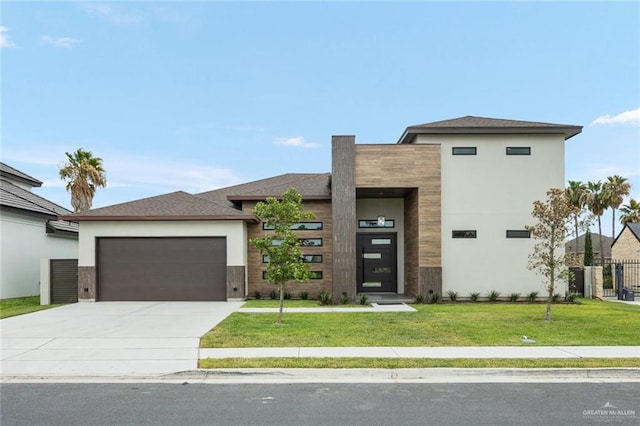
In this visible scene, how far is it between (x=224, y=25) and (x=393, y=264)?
12.2 metres

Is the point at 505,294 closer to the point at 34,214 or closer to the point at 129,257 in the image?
the point at 129,257

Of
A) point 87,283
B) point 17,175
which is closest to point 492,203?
point 87,283

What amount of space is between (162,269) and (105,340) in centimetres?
941

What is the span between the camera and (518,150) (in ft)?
66.8

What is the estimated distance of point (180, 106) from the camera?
84.2 ft

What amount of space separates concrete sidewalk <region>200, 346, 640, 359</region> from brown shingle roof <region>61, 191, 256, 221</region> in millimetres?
10723

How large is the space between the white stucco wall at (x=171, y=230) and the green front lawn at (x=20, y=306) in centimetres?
259

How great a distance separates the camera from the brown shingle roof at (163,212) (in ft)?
65.7

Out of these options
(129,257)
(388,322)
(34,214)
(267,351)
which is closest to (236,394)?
(267,351)

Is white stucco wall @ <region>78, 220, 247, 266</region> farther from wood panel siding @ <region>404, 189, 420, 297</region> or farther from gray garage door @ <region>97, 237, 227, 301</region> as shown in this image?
wood panel siding @ <region>404, 189, 420, 297</region>

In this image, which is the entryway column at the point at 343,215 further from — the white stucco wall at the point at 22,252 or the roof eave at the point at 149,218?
the white stucco wall at the point at 22,252

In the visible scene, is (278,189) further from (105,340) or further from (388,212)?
(105,340)

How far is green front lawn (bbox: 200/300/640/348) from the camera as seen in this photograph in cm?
1065

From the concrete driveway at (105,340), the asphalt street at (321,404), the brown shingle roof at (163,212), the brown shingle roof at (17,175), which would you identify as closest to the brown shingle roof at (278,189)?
the brown shingle roof at (163,212)
